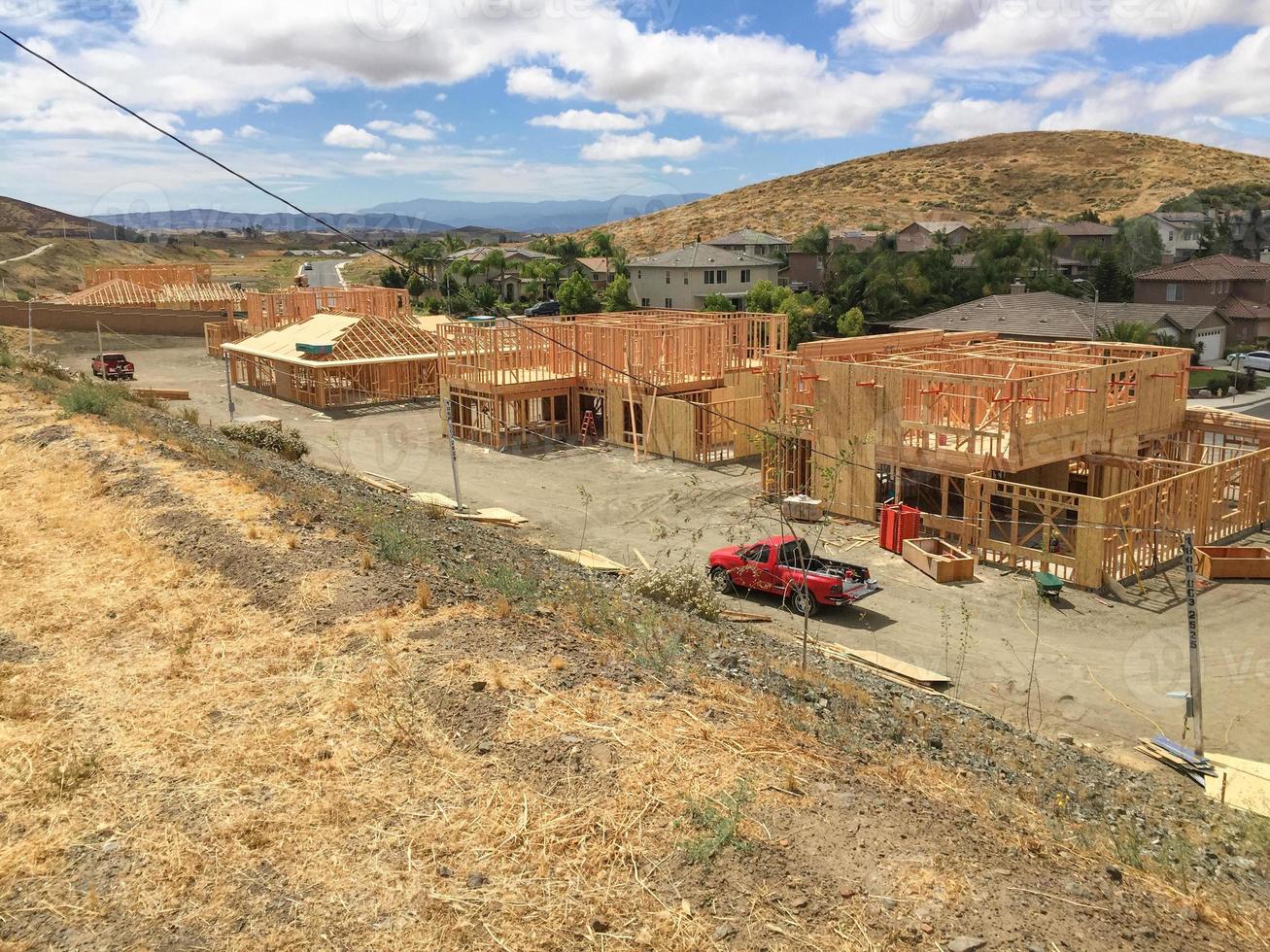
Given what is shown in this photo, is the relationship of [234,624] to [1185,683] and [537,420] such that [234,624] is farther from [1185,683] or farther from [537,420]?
[537,420]

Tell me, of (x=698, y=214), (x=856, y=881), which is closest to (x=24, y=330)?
(x=856, y=881)

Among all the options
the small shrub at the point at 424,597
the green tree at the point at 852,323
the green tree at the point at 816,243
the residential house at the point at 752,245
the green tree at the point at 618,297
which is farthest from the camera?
the residential house at the point at 752,245

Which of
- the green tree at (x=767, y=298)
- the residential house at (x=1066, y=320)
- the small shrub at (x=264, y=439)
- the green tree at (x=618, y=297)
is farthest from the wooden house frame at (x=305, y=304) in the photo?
the residential house at (x=1066, y=320)

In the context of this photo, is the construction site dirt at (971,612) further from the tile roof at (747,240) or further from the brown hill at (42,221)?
the brown hill at (42,221)

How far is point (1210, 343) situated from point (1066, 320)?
40.6 ft

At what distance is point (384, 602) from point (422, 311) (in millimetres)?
59960

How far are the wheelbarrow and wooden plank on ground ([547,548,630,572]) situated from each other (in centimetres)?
701

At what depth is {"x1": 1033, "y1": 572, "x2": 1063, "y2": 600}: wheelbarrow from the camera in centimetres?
1593

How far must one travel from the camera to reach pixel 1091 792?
893 cm

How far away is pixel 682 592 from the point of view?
14125mm

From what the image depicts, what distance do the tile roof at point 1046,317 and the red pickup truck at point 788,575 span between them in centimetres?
3179

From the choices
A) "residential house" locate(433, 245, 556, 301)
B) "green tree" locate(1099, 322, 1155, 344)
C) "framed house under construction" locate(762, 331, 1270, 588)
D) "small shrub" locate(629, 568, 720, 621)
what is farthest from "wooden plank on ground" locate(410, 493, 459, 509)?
"residential house" locate(433, 245, 556, 301)

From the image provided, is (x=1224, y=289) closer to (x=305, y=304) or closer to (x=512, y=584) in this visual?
(x=305, y=304)

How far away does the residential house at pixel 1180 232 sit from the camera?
80.8m
